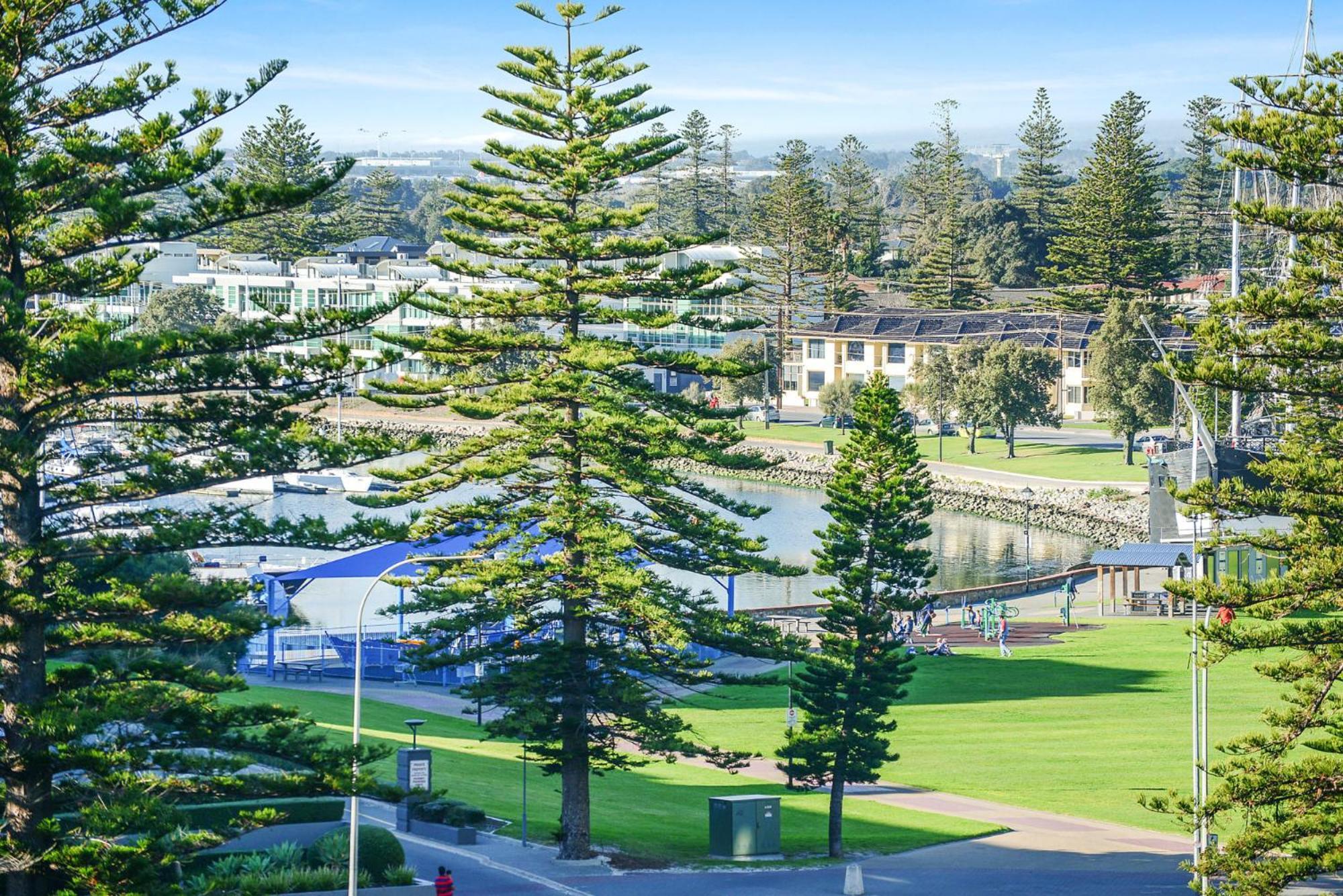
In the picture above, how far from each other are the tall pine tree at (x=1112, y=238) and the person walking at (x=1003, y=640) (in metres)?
56.3

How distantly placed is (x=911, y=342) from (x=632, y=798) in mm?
70161

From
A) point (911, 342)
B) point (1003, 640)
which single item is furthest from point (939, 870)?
point (911, 342)

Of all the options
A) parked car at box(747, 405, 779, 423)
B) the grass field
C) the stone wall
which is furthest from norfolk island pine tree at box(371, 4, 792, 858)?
parked car at box(747, 405, 779, 423)

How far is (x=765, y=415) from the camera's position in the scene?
335ft

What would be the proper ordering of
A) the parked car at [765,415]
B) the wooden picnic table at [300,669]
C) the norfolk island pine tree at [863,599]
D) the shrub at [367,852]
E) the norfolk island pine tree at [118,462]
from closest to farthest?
the norfolk island pine tree at [118,462] < the shrub at [367,852] < the norfolk island pine tree at [863,599] < the wooden picnic table at [300,669] < the parked car at [765,415]

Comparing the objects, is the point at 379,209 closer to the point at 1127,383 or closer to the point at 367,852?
the point at 1127,383

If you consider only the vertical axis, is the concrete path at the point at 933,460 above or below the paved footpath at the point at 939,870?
above

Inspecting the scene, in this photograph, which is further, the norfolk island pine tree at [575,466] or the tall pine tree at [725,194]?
the tall pine tree at [725,194]

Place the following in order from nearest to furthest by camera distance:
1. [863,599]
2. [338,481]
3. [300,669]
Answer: [863,599] → [300,669] → [338,481]

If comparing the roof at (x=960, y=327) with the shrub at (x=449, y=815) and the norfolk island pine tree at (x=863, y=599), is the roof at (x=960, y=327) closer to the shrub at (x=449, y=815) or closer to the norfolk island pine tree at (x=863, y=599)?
the norfolk island pine tree at (x=863, y=599)

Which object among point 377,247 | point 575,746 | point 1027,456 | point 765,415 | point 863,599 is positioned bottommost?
point 575,746

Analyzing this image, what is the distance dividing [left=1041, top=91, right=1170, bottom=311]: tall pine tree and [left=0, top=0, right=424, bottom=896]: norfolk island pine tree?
89.1m

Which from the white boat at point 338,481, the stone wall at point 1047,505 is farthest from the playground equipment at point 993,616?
the white boat at point 338,481

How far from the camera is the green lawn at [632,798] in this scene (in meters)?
31.1
